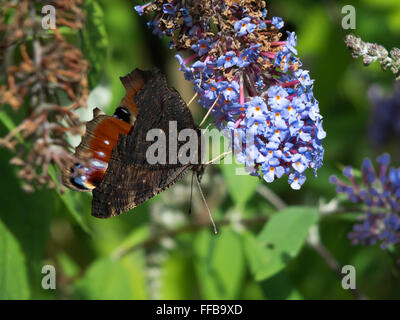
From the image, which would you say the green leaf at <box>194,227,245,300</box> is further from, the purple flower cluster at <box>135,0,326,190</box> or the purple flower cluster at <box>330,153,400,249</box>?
the purple flower cluster at <box>135,0,326,190</box>

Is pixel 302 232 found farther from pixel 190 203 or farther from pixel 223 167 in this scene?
pixel 190 203

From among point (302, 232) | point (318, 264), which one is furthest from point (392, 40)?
point (302, 232)

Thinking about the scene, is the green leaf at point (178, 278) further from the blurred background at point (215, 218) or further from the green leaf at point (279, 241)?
the green leaf at point (279, 241)

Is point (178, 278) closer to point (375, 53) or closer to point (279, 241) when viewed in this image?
point (279, 241)

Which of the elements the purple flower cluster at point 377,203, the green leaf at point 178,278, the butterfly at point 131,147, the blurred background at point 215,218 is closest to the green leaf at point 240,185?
the blurred background at point 215,218

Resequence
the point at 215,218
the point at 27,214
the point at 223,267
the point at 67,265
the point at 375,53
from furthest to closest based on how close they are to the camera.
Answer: the point at 67,265, the point at 215,218, the point at 223,267, the point at 27,214, the point at 375,53

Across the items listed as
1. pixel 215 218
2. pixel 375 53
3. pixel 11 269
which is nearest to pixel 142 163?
pixel 11 269
